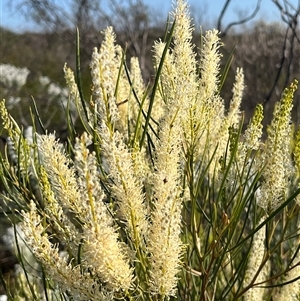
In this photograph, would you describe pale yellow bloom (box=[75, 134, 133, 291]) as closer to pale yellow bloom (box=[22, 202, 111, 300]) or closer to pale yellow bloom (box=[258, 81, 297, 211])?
pale yellow bloom (box=[22, 202, 111, 300])

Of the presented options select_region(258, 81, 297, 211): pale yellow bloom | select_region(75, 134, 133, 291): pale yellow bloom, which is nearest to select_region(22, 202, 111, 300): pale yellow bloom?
select_region(75, 134, 133, 291): pale yellow bloom

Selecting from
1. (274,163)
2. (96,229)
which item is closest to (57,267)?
(96,229)

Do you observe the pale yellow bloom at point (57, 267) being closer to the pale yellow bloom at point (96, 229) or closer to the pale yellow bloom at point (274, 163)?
the pale yellow bloom at point (96, 229)

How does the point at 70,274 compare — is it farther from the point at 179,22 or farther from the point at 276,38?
the point at 276,38

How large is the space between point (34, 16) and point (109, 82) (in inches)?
206

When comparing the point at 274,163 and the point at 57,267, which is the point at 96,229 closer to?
the point at 57,267

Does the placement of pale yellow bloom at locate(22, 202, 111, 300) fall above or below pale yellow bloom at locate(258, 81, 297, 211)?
below

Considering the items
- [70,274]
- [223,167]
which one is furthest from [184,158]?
[70,274]

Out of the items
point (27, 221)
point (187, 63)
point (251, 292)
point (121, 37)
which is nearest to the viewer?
point (27, 221)

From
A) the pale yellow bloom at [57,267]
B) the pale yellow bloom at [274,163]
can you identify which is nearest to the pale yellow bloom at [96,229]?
the pale yellow bloom at [57,267]

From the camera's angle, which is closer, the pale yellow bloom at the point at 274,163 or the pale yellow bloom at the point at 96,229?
the pale yellow bloom at the point at 96,229

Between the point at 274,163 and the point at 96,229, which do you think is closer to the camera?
the point at 96,229

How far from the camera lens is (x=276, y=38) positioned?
6477mm

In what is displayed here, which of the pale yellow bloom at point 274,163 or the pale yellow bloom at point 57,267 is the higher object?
the pale yellow bloom at point 274,163
